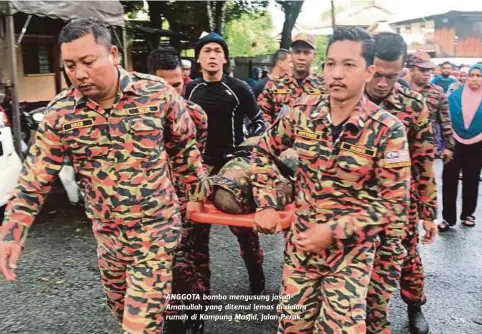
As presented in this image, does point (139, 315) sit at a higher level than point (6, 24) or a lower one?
lower

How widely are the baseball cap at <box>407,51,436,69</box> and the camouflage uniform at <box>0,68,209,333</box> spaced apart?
3.19m

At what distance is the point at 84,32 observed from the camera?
2264 mm

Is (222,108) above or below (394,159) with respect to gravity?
above

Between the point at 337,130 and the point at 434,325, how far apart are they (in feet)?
6.76

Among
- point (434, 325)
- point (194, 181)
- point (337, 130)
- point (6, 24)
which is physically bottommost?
point (434, 325)

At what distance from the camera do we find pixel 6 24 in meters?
6.29

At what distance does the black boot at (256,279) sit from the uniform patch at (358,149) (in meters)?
1.96

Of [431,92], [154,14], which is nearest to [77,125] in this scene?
[431,92]

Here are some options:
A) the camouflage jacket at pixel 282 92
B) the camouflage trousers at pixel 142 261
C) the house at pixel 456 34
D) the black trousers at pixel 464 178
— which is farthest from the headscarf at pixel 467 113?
the house at pixel 456 34

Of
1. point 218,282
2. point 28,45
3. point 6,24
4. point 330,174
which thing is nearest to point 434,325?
point 218,282

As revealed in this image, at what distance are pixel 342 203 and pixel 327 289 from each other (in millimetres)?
383

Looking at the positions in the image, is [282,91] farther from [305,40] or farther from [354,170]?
[354,170]

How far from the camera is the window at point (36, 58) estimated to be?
11637 mm

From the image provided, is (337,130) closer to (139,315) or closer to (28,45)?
(139,315)
